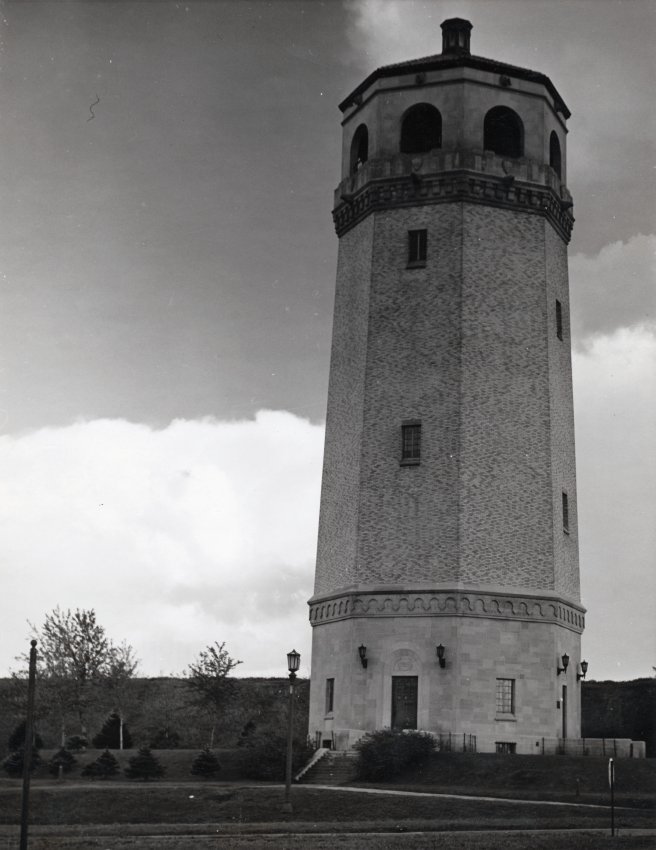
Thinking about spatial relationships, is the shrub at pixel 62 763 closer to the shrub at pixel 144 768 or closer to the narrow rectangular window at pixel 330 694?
the shrub at pixel 144 768

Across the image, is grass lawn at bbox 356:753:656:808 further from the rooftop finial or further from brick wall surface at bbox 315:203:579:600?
the rooftop finial

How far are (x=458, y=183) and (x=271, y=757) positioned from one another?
1915 cm

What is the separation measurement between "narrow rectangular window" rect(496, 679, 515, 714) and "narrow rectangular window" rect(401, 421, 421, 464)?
24.0ft

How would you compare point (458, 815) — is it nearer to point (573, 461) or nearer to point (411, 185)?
point (573, 461)

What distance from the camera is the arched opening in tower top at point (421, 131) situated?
4284 centimetres

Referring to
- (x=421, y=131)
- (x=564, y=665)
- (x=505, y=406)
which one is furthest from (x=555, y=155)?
(x=564, y=665)

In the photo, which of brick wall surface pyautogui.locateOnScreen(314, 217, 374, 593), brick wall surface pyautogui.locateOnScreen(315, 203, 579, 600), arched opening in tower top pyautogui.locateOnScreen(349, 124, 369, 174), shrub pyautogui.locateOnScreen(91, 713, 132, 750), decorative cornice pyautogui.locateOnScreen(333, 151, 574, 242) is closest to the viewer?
brick wall surface pyautogui.locateOnScreen(315, 203, 579, 600)

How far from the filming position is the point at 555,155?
43625 millimetres

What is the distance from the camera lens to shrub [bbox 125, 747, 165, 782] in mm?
34875

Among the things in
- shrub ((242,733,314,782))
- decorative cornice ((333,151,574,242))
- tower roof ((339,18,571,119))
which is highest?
tower roof ((339,18,571,119))

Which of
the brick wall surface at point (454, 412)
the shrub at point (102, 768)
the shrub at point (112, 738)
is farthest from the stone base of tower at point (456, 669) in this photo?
the shrub at point (112, 738)

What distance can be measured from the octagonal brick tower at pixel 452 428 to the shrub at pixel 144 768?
5.49m

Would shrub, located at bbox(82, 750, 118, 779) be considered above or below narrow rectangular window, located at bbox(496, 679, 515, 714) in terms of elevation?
below

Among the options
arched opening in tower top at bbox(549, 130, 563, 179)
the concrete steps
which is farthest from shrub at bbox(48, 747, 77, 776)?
arched opening in tower top at bbox(549, 130, 563, 179)
